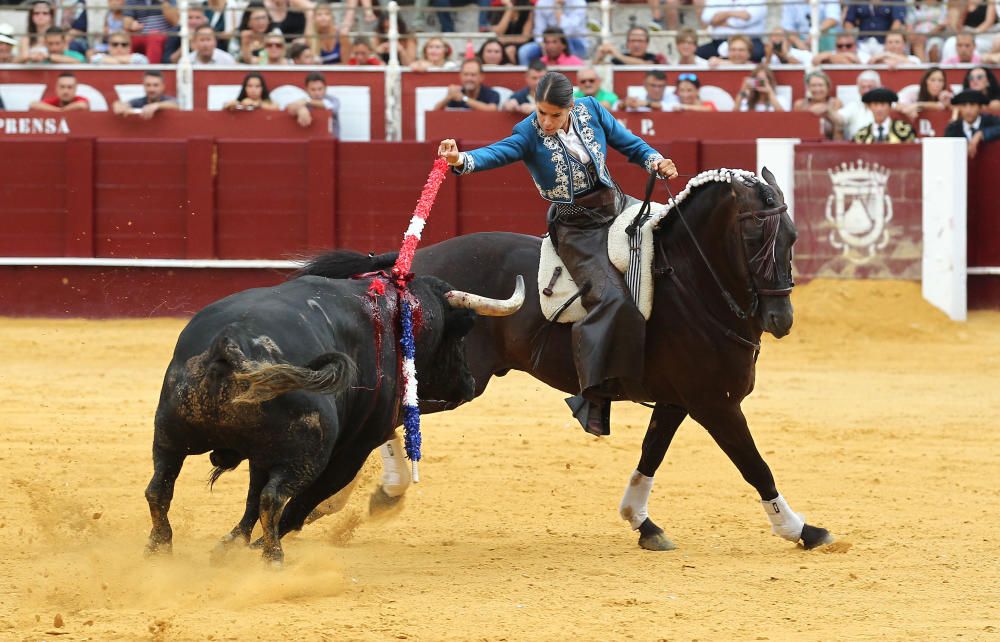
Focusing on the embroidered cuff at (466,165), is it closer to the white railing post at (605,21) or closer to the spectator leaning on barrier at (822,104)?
the spectator leaning on barrier at (822,104)

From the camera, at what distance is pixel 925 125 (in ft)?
39.7

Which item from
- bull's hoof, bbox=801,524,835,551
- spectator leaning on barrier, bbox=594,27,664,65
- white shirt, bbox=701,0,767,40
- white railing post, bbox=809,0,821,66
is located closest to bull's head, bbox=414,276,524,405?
bull's hoof, bbox=801,524,835,551

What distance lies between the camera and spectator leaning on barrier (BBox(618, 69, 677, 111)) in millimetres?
12117

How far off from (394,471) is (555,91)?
66.2 inches

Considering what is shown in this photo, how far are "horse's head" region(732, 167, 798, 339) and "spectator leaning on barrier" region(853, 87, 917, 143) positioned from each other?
21.3 ft

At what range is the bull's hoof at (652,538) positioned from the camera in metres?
5.76

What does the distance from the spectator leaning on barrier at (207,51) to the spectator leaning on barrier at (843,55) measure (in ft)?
16.7

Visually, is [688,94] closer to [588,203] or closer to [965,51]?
[965,51]

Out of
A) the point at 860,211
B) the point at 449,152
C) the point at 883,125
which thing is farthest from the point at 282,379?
the point at 883,125

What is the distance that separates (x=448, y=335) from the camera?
5.29 m

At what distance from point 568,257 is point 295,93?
24.3 feet

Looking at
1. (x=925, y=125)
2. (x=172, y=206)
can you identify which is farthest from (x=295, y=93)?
(x=925, y=125)

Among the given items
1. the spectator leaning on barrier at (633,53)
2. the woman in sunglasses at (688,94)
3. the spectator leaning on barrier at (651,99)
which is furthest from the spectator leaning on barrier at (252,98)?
the woman in sunglasses at (688,94)

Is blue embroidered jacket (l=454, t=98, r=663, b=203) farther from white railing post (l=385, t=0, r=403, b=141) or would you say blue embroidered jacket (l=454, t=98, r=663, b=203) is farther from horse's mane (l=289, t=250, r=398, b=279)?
white railing post (l=385, t=0, r=403, b=141)
